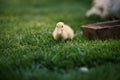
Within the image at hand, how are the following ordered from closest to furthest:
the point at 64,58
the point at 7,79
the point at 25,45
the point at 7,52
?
the point at 7,79, the point at 64,58, the point at 7,52, the point at 25,45

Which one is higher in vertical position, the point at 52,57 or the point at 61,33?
the point at 61,33

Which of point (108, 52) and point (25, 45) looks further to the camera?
point (25, 45)

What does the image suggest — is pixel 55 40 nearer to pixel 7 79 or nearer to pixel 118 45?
pixel 118 45

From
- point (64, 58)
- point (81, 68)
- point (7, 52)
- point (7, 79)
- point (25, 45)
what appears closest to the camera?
point (7, 79)

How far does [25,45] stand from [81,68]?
5.85 ft

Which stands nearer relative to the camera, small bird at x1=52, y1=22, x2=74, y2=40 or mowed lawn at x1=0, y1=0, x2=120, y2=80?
mowed lawn at x1=0, y1=0, x2=120, y2=80

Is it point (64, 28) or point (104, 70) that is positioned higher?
point (64, 28)

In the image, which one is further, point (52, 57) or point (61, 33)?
point (61, 33)

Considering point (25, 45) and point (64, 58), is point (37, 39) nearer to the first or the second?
point (25, 45)

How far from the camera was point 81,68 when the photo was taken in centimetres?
497

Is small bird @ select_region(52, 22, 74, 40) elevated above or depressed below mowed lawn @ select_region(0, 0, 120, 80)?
above

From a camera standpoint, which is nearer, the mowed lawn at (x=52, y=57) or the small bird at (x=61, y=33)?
the mowed lawn at (x=52, y=57)

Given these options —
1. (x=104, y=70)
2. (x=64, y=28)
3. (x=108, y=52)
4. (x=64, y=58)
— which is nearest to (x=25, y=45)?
(x=64, y=28)

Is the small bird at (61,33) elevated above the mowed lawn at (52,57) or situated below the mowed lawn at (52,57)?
above
